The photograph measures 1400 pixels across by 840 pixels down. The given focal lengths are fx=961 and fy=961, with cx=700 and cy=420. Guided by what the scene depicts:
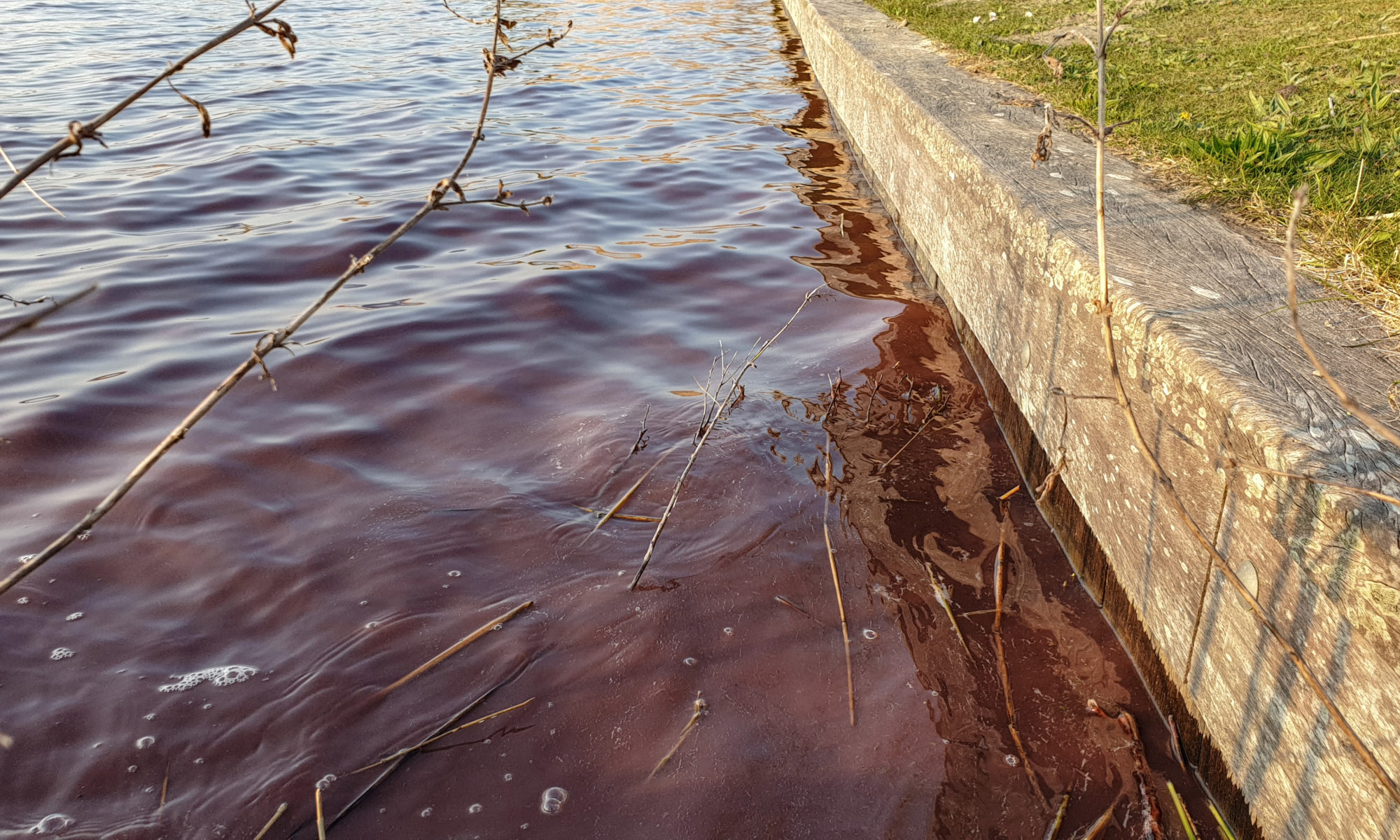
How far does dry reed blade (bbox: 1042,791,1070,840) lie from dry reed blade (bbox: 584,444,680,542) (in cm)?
158

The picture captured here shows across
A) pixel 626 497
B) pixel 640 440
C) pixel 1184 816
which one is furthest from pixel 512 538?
pixel 1184 816

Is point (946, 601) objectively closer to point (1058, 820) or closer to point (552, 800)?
point (1058, 820)

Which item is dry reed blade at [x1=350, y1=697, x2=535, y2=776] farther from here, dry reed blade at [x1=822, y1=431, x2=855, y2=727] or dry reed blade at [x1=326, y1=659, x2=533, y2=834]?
dry reed blade at [x1=822, y1=431, x2=855, y2=727]

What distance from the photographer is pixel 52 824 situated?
2139 mm

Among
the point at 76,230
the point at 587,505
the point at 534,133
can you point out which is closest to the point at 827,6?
the point at 534,133

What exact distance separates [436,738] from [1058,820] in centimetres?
145

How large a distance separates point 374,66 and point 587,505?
860 centimetres

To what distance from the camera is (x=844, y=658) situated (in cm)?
262

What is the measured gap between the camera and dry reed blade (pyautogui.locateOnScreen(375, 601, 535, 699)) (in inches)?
99.3

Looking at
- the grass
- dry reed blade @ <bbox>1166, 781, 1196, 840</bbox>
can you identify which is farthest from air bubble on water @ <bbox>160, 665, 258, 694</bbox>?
the grass

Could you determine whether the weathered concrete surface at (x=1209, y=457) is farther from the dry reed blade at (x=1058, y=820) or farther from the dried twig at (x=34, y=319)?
the dried twig at (x=34, y=319)

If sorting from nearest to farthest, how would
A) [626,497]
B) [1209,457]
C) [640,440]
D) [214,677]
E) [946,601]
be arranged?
[1209,457], [214,677], [946,601], [626,497], [640,440]

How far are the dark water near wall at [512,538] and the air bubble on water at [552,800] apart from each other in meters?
0.02

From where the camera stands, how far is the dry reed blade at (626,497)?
10.4 feet
